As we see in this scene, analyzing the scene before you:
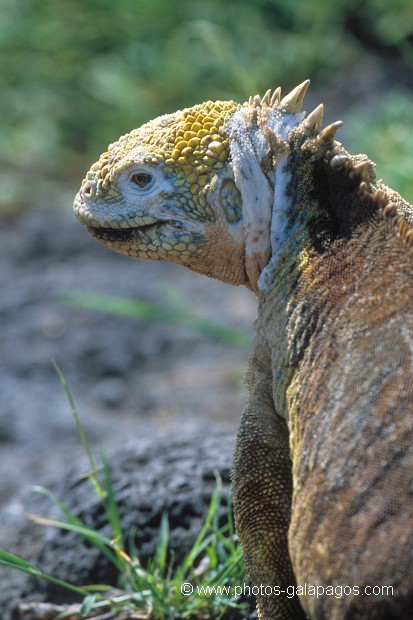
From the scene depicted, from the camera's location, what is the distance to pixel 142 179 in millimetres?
3203

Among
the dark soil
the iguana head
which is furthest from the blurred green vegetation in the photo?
the iguana head

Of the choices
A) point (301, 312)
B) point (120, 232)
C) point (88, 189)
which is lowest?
point (301, 312)

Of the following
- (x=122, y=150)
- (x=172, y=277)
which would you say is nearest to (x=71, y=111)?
(x=172, y=277)

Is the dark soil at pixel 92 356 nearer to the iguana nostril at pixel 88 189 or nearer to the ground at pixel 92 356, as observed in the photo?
the ground at pixel 92 356

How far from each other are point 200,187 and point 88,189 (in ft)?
1.37

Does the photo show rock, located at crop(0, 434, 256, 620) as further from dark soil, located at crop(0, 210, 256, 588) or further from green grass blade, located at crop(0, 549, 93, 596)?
dark soil, located at crop(0, 210, 256, 588)

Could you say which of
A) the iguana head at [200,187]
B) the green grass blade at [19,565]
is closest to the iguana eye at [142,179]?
the iguana head at [200,187]

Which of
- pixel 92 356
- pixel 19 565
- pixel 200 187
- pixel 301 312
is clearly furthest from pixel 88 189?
pixel 92 356

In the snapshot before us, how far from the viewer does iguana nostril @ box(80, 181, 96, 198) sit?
10.8ft

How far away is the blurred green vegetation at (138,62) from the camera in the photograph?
32.2 ft

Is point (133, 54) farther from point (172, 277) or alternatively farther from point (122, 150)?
point (122, 150)

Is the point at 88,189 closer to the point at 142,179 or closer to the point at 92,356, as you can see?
the point at 142,179

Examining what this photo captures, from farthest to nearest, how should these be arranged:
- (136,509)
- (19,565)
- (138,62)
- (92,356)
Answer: (138,62) → (92,356) → (136,509) → (19,565)

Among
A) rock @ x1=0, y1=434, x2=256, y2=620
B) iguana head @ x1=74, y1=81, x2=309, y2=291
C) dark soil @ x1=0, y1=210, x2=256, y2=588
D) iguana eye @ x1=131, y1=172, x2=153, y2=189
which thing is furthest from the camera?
dark soil @ x1=0, y1=210, x2=256, y2=588
